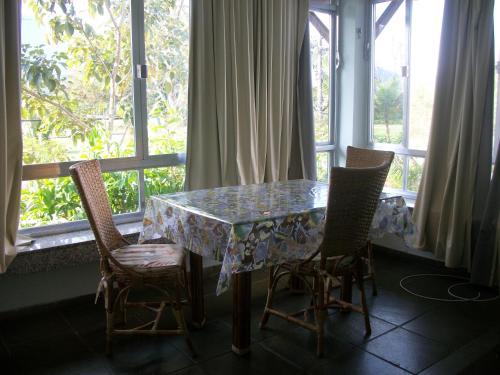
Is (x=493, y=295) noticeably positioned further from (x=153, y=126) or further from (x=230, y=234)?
(x=153, y=126)

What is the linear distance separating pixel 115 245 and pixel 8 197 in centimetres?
69

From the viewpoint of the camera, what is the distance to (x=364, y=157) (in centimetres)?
339

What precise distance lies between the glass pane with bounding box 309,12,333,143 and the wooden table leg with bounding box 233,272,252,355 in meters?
2.50

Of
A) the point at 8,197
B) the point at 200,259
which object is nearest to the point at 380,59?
the point at 200,259

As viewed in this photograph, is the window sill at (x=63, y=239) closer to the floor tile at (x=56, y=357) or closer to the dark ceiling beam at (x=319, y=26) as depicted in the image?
the floor tile at (x=56, y=357)

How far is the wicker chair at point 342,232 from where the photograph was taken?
2.39 m

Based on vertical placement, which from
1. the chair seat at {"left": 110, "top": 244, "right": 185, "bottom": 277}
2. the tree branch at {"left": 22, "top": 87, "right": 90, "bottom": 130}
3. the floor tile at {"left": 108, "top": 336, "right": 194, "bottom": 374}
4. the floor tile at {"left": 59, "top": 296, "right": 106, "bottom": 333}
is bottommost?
the floor tile at {"left": 108, "top": 336, "right": 194, "bottom": 374}

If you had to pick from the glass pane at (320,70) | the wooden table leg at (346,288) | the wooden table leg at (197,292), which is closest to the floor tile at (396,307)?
the wooden table leg at (346,288)

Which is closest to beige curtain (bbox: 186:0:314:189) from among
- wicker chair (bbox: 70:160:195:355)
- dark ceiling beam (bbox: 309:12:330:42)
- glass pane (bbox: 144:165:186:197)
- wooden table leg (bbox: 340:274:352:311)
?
glass pane (bbox: 144:165:186:197)

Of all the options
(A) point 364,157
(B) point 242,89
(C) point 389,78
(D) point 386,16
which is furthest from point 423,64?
(B) point 242,89

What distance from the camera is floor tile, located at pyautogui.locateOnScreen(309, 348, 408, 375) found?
2.38m

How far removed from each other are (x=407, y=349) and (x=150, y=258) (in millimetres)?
1451

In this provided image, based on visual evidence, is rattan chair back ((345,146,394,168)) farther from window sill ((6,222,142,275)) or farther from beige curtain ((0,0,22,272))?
beige curtain ((0,0,22,272))

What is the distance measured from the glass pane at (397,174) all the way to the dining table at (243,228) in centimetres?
Answer: 141
